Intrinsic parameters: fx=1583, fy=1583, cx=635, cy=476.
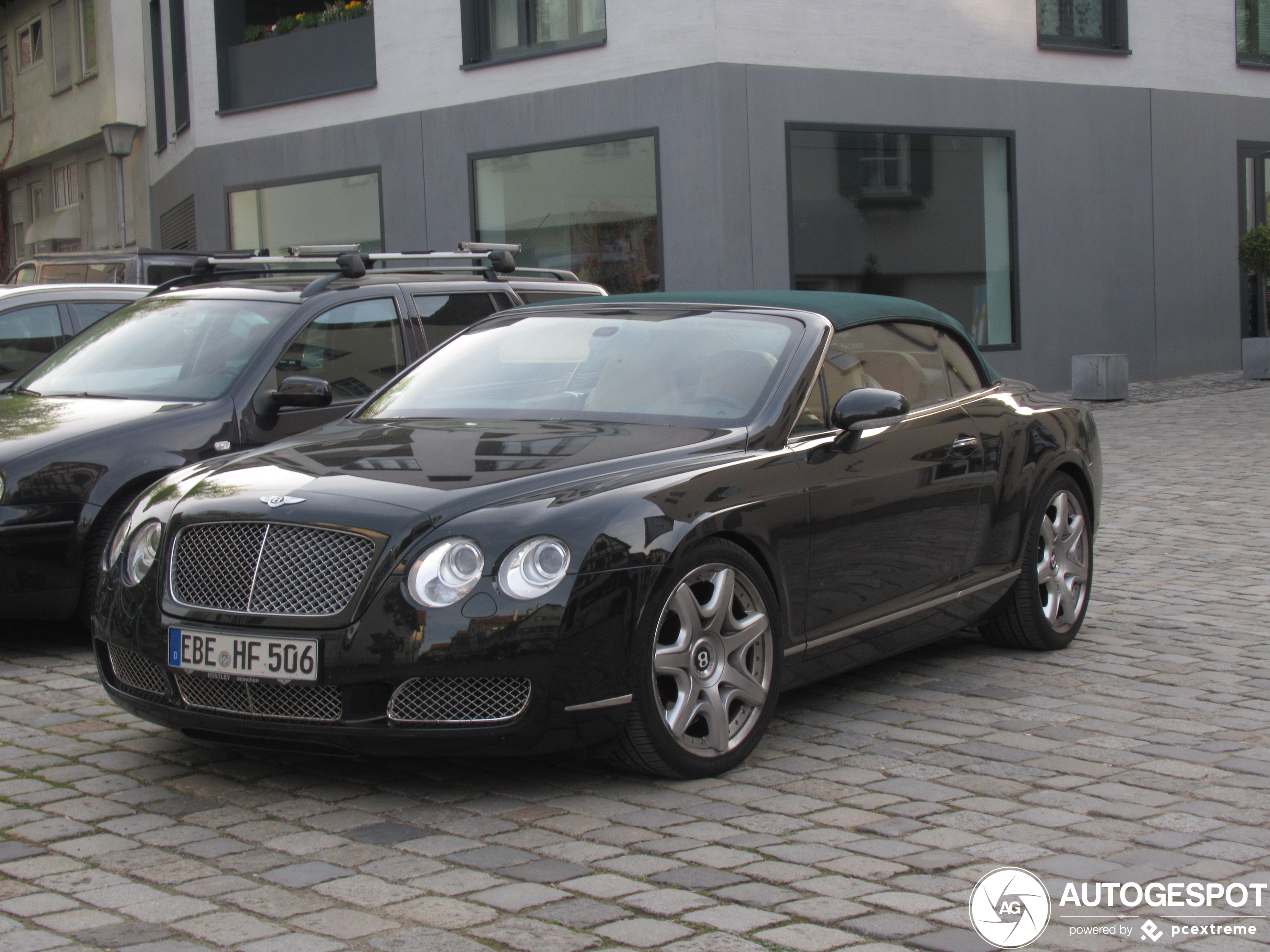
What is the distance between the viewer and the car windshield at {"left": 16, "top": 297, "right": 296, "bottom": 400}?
7453 millimetres

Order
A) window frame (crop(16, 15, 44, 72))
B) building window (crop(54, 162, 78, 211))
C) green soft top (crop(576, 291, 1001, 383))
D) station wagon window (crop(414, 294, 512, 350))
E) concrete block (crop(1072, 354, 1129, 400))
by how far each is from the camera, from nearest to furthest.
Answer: green soft top (crop(576, 291, 1001, 383))
station wagon window (crop(414, 294, 512, 350))
concrete block (crop(1072, 354, 1129, 400))
building window (crop(54, 162, 78, 211))
window frame (crop(16, 15, 44, 72))

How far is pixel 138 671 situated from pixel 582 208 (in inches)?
593

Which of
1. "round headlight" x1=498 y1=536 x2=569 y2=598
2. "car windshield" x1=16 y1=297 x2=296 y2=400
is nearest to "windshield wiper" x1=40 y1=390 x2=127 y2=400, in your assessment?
"car windshield" x1=16 y1=297 x2=296 y2=400

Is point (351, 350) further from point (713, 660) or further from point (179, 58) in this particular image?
point (179, 58)

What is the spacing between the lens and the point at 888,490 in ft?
18.5

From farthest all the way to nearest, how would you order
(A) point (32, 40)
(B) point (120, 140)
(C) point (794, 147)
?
(A) point (32, 40)
(B) point (120, 140)
(C) point (794, 147)

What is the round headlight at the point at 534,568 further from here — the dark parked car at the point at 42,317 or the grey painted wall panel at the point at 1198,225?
the grey painted wall panel at the point at 1198,225

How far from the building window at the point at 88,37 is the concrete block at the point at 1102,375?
21.3m

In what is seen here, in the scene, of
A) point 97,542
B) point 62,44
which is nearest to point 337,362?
point 97,542

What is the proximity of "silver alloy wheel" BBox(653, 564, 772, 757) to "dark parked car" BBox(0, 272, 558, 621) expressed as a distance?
2.70 metres

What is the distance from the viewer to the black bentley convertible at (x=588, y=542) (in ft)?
14.5

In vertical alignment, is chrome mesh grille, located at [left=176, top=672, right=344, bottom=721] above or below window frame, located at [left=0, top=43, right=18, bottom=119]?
below

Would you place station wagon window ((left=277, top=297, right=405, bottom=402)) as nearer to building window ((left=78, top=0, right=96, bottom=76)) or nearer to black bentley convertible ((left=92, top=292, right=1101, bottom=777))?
black bentley convertible ((left=92, top=292, right=1101, bottom=777))

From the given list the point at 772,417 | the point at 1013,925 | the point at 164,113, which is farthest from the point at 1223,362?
the point at 1013,925
